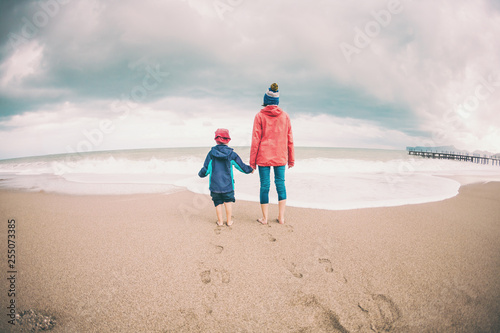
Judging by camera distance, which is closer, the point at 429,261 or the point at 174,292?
the point at 174,292

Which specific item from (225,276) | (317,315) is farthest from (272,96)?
(317,315)

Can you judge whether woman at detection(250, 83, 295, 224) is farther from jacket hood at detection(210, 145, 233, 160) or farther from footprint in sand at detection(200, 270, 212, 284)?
footprint in sand at detection(200, 270, 212, 284)

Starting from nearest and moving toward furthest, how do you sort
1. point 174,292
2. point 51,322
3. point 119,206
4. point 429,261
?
point 51,322, point 174,292, point 429,261, point 119,206

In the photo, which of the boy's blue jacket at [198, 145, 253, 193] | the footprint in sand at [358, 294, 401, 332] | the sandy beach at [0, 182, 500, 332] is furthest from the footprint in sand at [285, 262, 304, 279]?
the boy's blue jacket at [198, 145, 253, 193]

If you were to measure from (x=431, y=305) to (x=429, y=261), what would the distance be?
0.86m

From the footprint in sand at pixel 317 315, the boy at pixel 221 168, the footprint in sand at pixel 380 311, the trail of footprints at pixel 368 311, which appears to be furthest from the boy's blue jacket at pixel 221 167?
the footprint in sand at pixel 380 311

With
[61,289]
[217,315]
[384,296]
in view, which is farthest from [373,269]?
[61,289]

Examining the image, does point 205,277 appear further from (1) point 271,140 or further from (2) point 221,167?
(1) point 271,140

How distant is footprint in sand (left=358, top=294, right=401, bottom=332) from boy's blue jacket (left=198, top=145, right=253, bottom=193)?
7.56ft

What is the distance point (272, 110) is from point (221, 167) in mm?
1286

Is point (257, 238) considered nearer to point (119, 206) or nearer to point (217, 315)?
point (217, 315)

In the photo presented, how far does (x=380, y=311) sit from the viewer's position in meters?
1.67

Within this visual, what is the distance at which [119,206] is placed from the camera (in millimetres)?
4680

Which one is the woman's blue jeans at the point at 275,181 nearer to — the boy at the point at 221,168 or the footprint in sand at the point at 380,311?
the boy at the point at 221,168
